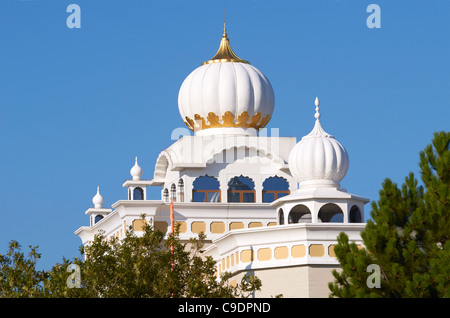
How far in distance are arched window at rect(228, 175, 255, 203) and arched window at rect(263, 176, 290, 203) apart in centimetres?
49

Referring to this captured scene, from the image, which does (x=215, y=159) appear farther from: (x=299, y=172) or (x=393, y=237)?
(x=393, y=237)

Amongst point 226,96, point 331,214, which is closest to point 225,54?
point 226,96

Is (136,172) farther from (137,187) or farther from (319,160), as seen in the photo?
(319,160)

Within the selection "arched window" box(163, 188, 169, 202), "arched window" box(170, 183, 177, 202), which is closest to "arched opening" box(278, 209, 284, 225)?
"arched window" box(170, 183, 177, 202)

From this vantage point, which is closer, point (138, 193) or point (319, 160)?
point (319, 160)

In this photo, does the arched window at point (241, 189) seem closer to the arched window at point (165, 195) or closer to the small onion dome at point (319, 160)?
the arched window at point (165, 195)

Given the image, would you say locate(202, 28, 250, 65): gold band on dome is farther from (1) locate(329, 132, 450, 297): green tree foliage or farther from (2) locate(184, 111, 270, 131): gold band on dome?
(1) locate(329, 132, 450, 297): green tree foliage

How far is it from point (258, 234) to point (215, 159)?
7533mm

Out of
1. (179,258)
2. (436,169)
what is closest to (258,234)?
(179,258)

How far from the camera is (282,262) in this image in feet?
112

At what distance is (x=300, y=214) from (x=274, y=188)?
479 centimetres

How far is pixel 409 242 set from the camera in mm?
24922

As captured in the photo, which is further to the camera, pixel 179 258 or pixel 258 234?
pixel 258 234

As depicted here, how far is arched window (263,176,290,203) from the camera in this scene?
→ 136 feet
